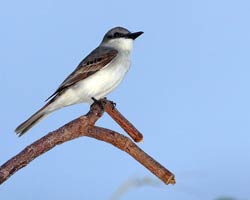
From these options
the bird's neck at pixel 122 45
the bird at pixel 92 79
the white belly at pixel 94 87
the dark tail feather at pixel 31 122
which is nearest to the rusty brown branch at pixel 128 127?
the dark tail feather at pixel 31 122

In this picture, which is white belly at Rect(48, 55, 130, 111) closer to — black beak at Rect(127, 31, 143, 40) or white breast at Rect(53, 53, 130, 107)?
white breast at Rect(53, 53, 130, 107)

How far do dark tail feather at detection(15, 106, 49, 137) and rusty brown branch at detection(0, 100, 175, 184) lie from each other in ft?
3.05

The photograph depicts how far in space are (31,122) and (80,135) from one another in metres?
1.25

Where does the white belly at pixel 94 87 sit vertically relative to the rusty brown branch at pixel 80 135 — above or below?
above

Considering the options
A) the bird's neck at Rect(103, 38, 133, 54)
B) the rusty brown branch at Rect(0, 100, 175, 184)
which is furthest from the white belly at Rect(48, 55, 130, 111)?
the rusty brown branch at Rect(0, 100, 175, 184)

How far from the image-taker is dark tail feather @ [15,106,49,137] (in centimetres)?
275

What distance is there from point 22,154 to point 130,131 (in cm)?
47

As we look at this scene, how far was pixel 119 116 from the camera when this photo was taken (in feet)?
6.38

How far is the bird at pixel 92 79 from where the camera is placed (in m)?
3.24

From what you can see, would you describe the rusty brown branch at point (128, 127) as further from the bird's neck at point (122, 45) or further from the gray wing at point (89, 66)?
the bird's neck at point (122, 45)

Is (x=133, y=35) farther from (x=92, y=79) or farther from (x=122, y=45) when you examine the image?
(x=92, y=79)

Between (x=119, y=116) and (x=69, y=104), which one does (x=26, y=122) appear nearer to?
(x=69, y=104)

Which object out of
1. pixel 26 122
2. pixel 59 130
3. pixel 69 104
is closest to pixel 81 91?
pixel 69 104

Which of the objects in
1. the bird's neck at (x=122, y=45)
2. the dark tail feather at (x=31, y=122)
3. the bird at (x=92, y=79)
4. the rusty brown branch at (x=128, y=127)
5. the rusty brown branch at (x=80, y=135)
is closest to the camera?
the rusty brown branch at (x=80, y=135)
